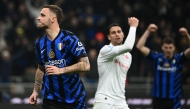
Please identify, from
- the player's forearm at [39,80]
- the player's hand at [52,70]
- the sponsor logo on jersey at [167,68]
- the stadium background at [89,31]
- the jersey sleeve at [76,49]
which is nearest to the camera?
the player's hand at [52,70]

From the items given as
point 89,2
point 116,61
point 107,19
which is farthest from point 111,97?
point 89,2

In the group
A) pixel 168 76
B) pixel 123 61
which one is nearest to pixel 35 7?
pixel 168 76

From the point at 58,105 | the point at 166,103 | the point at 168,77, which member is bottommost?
the point at 166,103

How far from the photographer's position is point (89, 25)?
50.3 ft

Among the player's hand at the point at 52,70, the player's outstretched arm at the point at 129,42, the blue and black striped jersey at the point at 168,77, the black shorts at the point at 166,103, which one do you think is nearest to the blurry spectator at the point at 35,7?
the blue and black striped jersey at the point at 168,77

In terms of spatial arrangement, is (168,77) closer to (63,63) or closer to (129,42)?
(129,42)

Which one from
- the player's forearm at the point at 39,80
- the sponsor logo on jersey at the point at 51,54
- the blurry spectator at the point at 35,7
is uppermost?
the sponsor logo on jersey at the point at 51,54

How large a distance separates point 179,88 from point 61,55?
3.79 metres

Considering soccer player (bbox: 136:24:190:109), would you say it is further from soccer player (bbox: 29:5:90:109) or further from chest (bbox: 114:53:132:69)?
soccer player (bbox: 29:5:90:109)

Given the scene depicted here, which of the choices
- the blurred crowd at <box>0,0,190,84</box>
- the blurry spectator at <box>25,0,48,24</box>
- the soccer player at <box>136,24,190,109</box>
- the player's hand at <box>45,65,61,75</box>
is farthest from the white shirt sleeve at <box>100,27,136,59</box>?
the blurry spectator at <box>25,0,48,24</box>

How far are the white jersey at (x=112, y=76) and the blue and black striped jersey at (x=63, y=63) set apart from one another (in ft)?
3.23

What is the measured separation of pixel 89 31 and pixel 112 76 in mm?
8231

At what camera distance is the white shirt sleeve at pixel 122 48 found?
683 centimetres

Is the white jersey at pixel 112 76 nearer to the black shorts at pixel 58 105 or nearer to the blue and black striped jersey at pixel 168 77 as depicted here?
the black shorts at pixel 58 105
